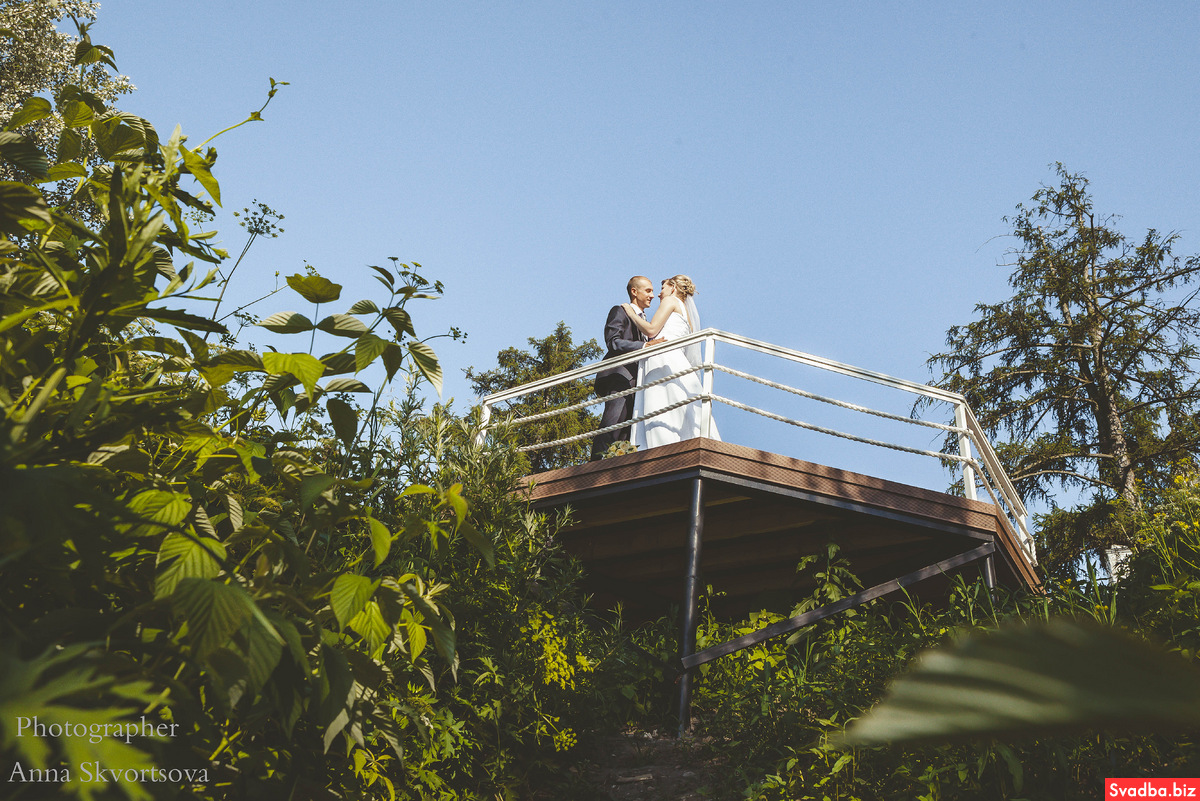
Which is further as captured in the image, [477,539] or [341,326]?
[477,539]

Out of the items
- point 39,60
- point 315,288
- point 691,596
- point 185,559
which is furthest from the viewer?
point 39,60

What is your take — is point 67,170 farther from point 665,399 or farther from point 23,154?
point 665,399

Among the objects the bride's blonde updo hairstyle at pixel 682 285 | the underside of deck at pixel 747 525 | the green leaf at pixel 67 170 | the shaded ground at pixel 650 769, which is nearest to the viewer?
the green leaf at pixel 67 170

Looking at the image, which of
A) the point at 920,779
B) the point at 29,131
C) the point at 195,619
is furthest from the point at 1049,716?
the point at 29,131

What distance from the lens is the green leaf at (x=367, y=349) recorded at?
5.03 feet

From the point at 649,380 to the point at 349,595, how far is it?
20.3 ft

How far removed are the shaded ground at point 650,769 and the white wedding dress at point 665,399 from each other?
108 inches

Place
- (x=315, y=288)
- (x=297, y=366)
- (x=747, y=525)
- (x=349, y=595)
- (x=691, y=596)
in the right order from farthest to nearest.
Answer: (x=747, y=525)
(x=691, y=596)
(x=315, y=288)
(x=297, y=366)
(x=349, y=595)

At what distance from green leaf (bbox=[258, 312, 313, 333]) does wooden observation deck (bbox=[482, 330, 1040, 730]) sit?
309 centimetres

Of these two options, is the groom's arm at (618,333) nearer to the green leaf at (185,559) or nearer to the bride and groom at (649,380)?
the bride and groom at (649,380)

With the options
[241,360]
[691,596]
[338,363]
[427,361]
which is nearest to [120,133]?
[241,360]

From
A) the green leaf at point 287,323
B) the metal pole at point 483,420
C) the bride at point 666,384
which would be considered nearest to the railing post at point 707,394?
the bride at point 666,384

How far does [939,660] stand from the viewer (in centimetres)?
36

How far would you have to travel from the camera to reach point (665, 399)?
742cm
